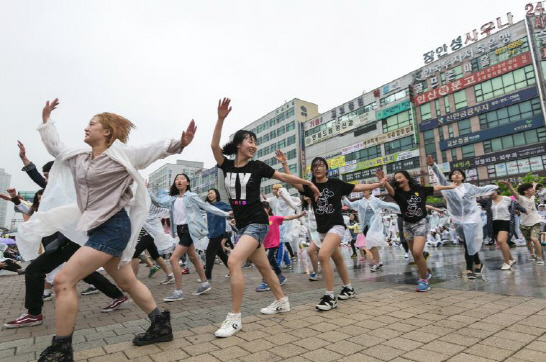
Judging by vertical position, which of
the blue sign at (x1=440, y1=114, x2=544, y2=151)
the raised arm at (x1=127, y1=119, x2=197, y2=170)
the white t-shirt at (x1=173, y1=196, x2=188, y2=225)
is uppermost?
the blue sign at (x1=440, y1=114, x2=544, y2=151)

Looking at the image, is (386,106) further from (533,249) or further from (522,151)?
(533,249)

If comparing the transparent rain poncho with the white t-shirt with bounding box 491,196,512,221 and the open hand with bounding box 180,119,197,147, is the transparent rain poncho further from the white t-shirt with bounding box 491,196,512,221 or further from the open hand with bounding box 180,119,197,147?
the open hand with bounding box 180,119,197,147

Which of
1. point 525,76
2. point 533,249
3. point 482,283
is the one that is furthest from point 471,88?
point 482,283

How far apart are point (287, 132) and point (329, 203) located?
56.0 meters

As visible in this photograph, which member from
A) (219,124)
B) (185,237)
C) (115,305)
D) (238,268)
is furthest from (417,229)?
(115,305)

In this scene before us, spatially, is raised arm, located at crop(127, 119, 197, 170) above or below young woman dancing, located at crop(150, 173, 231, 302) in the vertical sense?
above

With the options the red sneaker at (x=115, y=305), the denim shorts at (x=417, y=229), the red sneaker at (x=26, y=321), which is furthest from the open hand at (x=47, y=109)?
the denim shorts at (x=417, y=229)

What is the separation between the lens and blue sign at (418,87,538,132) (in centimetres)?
3089

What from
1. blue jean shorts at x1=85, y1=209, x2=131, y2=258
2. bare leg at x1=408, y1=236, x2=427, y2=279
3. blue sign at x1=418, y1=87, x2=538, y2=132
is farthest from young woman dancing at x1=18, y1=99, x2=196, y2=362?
blue sign at x1=418, y1=87, x2=538, y2=132

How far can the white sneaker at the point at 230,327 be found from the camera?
2984mm

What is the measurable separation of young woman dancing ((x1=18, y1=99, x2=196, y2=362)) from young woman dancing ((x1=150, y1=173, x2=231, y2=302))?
7.79 ft

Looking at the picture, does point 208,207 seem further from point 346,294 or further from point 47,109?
point 47,109

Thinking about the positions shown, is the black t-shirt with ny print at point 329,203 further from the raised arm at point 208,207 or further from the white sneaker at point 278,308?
the raised arm at point 208,207

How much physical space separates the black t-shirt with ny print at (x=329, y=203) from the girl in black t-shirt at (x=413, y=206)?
0.91m
